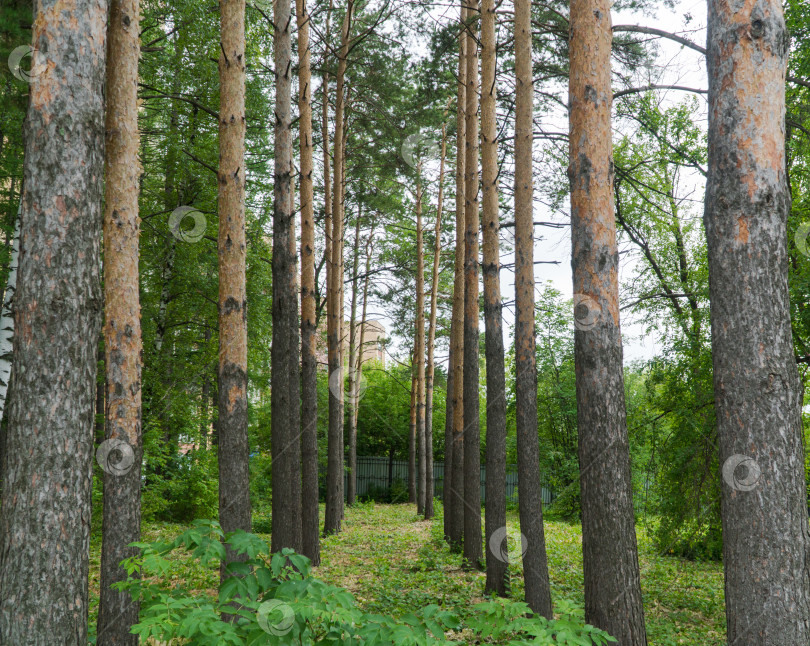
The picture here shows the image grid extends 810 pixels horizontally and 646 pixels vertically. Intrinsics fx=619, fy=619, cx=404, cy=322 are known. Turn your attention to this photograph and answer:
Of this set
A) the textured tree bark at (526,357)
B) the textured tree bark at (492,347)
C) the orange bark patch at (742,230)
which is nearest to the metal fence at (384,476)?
the textured tree bark at (492,347)

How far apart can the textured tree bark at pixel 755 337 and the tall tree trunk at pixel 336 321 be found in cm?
956

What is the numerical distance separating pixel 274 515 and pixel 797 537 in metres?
6.32

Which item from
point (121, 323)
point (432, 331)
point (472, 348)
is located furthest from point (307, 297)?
point (432, 331)

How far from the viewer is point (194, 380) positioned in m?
13.7

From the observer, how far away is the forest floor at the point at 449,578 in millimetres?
7551

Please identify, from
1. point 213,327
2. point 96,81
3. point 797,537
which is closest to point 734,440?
point 797,537

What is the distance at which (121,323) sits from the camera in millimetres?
5250

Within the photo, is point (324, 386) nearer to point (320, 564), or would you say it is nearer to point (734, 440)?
point (320, 564)

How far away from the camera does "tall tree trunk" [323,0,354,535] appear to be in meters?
12.8

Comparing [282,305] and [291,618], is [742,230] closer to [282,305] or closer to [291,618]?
[291,618]

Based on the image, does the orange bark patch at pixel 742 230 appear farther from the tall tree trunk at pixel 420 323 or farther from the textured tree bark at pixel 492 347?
the tall tree trunk at pixel 420 323

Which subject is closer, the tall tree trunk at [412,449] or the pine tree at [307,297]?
the pine tree at [307,297]

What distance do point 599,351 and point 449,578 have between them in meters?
6.07

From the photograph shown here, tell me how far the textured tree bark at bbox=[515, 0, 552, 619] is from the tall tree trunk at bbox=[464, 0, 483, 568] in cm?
164
